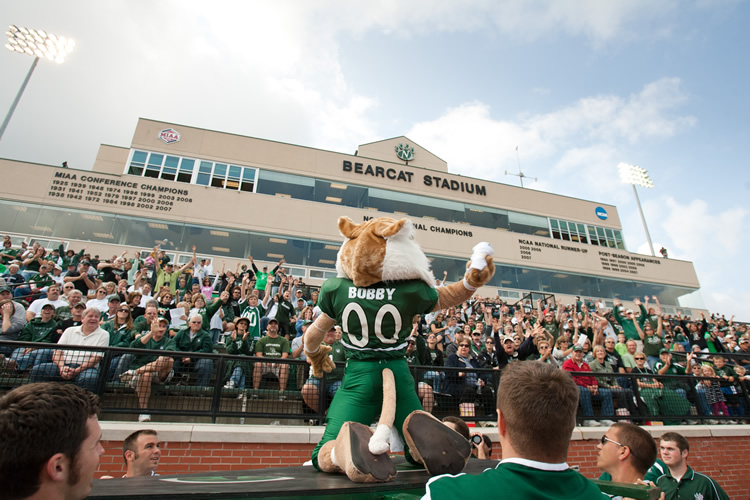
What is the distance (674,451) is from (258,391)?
5.09 m

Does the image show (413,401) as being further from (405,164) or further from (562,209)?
(562,209)

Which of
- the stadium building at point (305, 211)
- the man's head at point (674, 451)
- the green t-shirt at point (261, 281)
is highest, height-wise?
the stadium building at point (305, 211)

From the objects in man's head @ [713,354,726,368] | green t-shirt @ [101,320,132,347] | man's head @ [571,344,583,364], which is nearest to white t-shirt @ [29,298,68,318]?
green t-shirt @ [101,320,132,347]

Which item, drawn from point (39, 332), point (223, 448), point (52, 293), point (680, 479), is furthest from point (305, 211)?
point (680, 479)

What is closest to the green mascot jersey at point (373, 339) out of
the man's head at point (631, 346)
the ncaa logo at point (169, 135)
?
the man's head at point (631, 346)

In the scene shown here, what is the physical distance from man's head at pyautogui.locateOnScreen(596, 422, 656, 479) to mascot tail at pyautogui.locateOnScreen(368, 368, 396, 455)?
212 centimetres

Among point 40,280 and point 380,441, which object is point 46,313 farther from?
point 380,441

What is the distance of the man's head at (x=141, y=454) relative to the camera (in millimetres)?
3590

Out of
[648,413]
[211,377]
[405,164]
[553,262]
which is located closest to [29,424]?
[211,377]

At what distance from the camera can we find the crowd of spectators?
5500 mm

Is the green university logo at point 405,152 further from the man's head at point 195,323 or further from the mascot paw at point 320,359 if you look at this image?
the mascot paw at point 320,359

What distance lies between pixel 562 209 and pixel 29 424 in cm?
2970

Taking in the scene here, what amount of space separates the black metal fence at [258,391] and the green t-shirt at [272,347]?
3.24 feet

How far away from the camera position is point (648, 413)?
747cm
